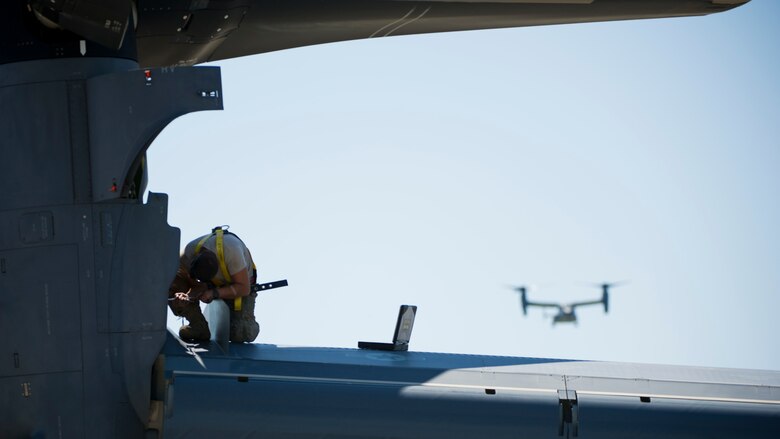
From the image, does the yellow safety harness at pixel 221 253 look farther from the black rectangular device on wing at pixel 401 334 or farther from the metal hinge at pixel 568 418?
the metal hinge at pixel 568 418

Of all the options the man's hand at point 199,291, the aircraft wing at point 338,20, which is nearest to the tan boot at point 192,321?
the man's hand at point 199,291

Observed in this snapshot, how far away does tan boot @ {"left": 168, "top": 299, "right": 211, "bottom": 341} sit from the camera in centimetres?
914

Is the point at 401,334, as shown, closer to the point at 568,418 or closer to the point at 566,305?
the point at 568,418

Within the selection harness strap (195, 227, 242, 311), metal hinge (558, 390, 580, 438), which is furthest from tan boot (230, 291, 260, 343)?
metal hinge (558, 390, 580, 438)

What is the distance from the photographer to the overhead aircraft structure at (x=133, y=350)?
7.79 m

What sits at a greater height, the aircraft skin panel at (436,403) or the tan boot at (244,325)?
the tan boot at (244,325)

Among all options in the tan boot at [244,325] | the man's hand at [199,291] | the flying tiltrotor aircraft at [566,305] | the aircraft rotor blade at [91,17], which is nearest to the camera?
the aircraft rotor blade at [91,17]

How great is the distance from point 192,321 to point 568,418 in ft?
10.4

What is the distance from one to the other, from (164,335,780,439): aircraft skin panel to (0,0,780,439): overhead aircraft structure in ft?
0.03

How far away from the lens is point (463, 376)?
27.7 feet

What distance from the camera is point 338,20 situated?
410 inches

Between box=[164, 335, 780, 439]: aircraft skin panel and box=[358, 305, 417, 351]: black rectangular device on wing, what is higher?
box=[358, 305, 417, 351]: black rectangular device on wing

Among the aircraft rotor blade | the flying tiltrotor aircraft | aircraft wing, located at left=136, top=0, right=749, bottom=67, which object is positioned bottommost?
the flying tiltrotor aircraft

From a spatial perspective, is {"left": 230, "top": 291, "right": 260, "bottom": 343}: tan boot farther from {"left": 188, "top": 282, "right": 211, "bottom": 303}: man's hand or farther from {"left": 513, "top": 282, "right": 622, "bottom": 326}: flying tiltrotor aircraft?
{"left": 513, "top": 282, "right": 622, "bottom": 326}: flying tiltrotor aircraft
